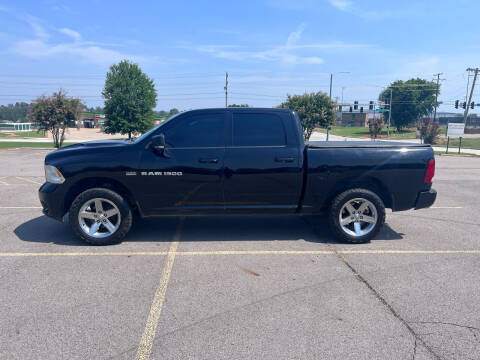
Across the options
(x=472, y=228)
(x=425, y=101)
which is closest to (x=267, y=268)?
(x=472, y=228)

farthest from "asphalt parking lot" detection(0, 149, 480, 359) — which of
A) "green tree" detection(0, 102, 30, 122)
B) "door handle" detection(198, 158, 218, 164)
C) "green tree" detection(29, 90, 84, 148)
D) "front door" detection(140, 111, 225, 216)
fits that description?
"green tree" detection(0, 102, 30, 122)

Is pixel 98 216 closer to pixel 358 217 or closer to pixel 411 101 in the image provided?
pixel 358 217

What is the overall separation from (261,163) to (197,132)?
102cm

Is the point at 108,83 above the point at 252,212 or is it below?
above

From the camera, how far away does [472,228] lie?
587 centimetres

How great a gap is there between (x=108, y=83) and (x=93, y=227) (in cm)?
3681

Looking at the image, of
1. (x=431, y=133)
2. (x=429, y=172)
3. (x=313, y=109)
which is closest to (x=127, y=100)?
(x=313, y=109)

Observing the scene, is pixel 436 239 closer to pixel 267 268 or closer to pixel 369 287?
pixel 369 287

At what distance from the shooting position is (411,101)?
78938 mm

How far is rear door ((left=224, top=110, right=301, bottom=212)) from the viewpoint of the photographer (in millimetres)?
4797

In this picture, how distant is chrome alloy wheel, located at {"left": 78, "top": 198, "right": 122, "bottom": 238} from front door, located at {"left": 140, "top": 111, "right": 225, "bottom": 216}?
458 millimetres

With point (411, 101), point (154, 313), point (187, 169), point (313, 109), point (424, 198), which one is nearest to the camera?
point (154, 313)

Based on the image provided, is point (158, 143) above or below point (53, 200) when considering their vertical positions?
above

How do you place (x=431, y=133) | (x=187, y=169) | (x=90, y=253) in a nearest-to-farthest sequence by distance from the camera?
(x=90, y=253), (x=187, y=169), (x=431, y=133)
